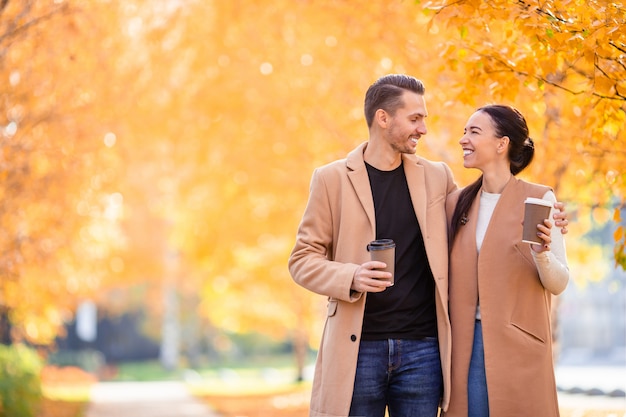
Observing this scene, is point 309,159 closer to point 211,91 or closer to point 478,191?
point 211,91

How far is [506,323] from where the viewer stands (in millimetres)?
4516

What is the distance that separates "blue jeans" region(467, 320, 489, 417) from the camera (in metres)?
4.54

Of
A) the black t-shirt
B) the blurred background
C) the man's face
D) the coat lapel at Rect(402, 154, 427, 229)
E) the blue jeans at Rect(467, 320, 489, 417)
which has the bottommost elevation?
the blue jeans at Rect(467, 320, 489, 417)

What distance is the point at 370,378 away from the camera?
15.0 feet

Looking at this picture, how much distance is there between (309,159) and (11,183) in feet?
16.7

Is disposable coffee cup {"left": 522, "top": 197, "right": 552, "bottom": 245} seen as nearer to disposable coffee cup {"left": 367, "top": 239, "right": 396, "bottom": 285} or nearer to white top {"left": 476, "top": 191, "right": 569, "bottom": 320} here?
white top {"left": 476, "top": 191, "right": 569, "bottom": 320}

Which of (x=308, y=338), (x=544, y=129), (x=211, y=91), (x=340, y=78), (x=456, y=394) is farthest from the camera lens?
(x=308, y=338)

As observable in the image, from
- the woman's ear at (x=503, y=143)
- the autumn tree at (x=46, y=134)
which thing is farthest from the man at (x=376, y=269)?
the autumn tree at (x=46, y=134)

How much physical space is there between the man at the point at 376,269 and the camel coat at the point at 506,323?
0.10 meters

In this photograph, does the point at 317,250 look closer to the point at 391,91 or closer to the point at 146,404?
the point at 391,91

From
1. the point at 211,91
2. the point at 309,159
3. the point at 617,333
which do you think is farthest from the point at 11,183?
the point at 617,333

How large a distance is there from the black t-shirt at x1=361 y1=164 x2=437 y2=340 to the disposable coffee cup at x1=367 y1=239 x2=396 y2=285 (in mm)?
295

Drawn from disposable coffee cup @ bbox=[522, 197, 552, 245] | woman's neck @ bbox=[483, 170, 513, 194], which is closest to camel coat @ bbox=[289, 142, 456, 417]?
woman's neck @ bbox=[483, 170, 513, 194]

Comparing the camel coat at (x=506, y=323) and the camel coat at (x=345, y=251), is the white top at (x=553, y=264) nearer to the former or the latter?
the camel coat at (x=506, y=323)
